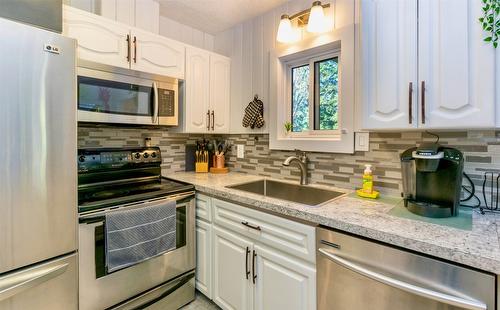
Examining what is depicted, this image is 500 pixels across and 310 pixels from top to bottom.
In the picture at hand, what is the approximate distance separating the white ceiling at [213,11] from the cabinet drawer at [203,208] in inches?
63.2

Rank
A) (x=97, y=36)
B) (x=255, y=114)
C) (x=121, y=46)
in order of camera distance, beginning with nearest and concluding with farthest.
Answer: (x=97, y=36), (x=121, y=46), (x=255, y=114)

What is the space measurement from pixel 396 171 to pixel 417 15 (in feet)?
2.76

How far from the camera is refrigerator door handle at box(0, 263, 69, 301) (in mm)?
1020

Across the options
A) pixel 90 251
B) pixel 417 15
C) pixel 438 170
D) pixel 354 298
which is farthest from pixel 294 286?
pixel 417 15

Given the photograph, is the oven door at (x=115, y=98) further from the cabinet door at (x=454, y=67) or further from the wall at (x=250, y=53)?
the cabinet door at (x=454, y=67)

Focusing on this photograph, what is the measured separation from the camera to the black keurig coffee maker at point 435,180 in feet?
3.52

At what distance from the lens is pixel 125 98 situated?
1736 mm

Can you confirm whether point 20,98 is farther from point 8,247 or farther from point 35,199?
point 8,247

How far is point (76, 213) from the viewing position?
1.24m

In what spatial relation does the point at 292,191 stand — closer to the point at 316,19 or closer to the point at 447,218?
the point at 447,218

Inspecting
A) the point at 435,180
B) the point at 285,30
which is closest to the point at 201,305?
the point at 435,180

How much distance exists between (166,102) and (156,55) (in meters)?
0.36

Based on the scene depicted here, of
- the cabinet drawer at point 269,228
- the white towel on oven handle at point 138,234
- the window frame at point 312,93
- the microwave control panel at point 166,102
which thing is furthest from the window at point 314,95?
the white towel on oven handle at point 138,234

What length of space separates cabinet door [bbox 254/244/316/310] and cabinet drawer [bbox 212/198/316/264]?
51mm
